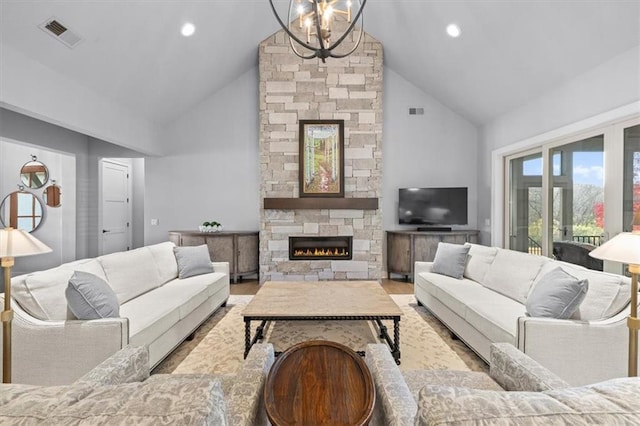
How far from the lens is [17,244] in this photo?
186cm

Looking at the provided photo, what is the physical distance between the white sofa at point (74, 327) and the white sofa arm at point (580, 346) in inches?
103

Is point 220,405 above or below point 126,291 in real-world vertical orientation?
above

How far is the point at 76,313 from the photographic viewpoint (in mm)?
2154

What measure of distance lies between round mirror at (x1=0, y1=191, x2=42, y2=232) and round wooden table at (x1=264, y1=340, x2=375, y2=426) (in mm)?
6663

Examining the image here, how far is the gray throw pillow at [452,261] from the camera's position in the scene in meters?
3.84

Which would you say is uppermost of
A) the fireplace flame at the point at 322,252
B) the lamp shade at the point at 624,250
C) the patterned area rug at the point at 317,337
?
the lamp shade at the point at 624,250

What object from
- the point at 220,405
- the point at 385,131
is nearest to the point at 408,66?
the point at 385,131

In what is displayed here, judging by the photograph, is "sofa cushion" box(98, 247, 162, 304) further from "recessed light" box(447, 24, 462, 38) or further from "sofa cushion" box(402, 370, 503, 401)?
"recessed light" box(447, 24, 462, 38)

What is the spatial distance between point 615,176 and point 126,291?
15.6ft

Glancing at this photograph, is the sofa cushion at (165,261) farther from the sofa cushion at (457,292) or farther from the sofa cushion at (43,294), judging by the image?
the sofa cushion at (457,292)

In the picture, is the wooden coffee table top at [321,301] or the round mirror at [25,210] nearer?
the wooden coffee table top at [321,301]

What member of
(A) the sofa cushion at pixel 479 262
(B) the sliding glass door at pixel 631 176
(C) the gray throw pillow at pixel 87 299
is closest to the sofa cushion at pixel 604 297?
(B) the sliding glass door at pixel 631 176

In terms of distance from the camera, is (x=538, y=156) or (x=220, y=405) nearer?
(x=220, y=405)

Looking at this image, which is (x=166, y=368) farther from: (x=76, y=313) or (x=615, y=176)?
(x=615, y=176)
